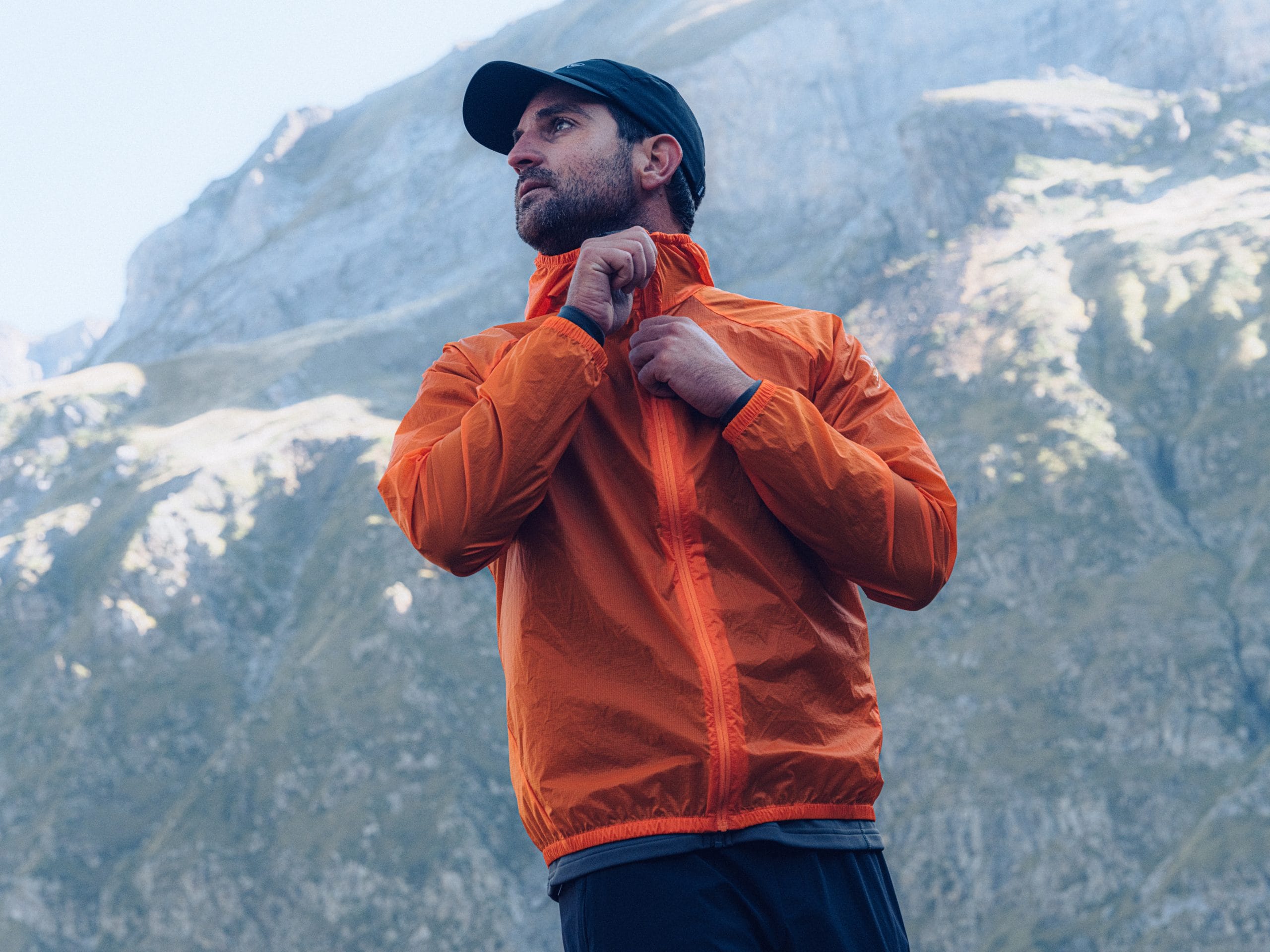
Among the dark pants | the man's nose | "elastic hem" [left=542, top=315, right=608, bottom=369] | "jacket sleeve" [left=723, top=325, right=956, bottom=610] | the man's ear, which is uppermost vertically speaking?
the man's nose

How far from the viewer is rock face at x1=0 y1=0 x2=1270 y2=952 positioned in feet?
212

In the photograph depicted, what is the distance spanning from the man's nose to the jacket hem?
83.2 inches

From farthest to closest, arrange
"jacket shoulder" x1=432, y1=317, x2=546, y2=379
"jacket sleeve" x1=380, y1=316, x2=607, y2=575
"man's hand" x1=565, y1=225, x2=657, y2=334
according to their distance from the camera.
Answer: "jacket shoulder" x1=432, y1=317, x2=546, y2=379 < "man's hand" x1=565, y1=225, x2=657, y2=334 < "jacket sleeve" x1=380, y1=316, x2=607, y2=575

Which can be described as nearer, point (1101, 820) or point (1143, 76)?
point (1101, 820)

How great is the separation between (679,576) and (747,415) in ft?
1.59

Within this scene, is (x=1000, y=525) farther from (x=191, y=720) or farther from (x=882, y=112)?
(x=882, y=112)

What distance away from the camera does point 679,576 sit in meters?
3.33

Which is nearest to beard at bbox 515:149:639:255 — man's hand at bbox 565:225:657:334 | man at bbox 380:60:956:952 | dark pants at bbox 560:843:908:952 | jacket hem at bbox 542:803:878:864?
man at bbox 380:60:956:952

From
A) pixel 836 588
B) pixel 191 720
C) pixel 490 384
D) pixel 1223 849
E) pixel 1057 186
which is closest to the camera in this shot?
pixel 490 384

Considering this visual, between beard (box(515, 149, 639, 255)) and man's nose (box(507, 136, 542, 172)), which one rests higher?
man's nose (box(507, 136, 542, 172))

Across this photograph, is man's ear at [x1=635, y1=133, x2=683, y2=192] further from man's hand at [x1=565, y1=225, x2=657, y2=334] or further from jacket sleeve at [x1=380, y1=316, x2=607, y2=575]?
jacket sleeve at [x1=380, y1=316, x2=607, y2=575]

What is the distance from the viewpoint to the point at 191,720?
8038 cm

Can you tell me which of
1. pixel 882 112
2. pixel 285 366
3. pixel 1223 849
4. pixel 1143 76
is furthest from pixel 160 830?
pixel 1143 76

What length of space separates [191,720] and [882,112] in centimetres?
8808
